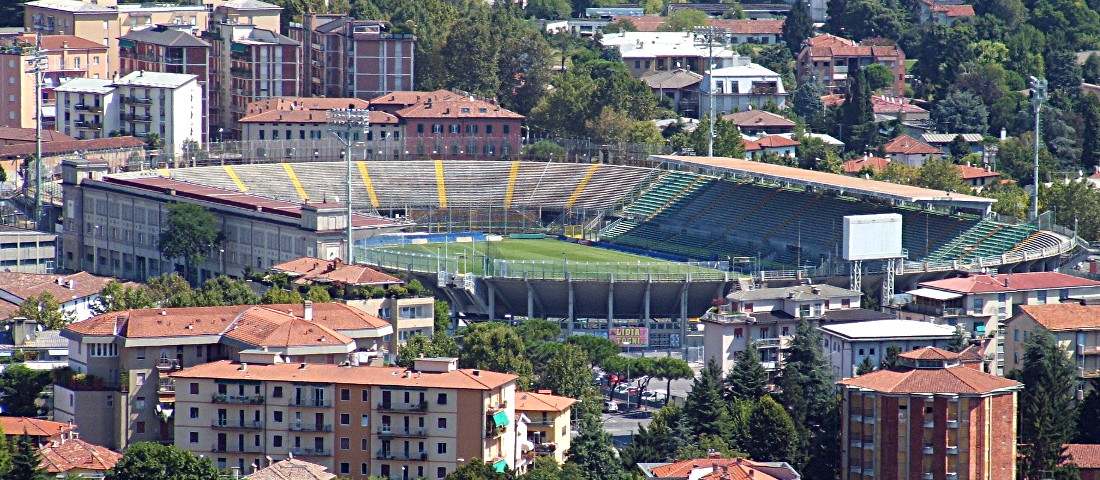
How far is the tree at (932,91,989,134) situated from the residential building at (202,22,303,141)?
3474cm

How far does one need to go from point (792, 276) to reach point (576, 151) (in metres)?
32.5

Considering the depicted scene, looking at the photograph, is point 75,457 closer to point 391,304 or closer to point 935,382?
point 391,304

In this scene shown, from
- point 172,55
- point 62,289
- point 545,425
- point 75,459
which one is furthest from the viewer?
point 172,55

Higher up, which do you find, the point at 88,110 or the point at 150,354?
the point at 88,110

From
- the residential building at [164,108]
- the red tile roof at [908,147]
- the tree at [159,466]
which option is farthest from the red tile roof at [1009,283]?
the residential building at [164,108]

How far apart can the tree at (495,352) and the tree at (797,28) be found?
84.6m

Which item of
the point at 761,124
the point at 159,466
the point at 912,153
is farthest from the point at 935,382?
the point at 761,124

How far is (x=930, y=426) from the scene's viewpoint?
68750mm

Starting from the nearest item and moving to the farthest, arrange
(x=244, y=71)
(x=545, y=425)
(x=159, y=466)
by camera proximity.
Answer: (x=159, y=466)
(x=545, y=425)
(x=244, y=71)

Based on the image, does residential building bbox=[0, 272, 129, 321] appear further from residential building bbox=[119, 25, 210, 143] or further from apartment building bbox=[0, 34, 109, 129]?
apartment building bbox=[0, 34, 109, 129]

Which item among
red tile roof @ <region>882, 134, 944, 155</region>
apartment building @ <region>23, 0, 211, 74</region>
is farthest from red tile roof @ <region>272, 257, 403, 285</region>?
apartment building @ <region>23, 0, 211, 74</region>

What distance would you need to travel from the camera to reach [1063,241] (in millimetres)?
101438

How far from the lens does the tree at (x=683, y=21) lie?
17512cm

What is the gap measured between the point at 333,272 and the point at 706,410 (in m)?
21.5
